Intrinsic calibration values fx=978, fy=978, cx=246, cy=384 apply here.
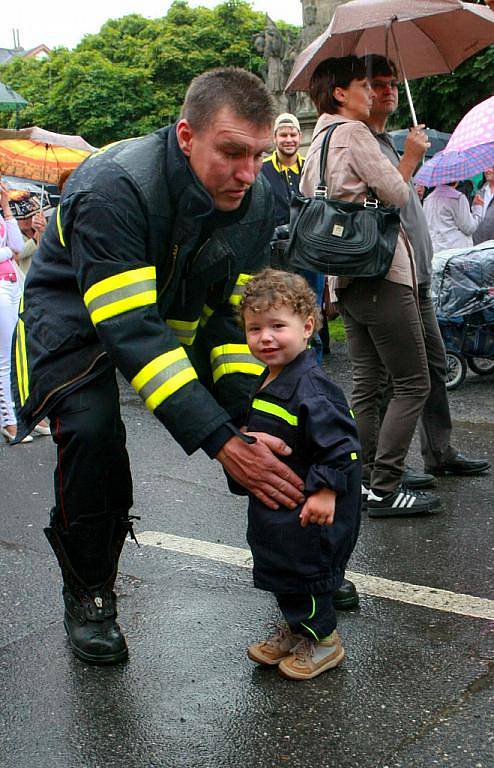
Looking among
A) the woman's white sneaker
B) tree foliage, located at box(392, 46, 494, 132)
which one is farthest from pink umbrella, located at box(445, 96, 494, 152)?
tree foliage, located at box(392, 46, 494, 132)

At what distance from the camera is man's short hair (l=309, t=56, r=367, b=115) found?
4.56 metres

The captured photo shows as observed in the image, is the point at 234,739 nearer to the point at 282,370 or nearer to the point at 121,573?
the point at 282,370

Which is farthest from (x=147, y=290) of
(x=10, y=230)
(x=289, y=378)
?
(x=10, y=230)

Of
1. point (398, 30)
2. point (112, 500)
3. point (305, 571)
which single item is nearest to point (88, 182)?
point (112, 500)

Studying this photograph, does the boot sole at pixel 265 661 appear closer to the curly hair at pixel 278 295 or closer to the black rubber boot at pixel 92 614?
the black rubber boot at pixel 92 614

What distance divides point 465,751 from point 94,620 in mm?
1295

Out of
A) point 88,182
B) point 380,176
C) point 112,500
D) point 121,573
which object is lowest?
point 121,573

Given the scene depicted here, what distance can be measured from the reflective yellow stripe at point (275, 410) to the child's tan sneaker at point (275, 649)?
714mm

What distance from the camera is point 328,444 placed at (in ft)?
9.34

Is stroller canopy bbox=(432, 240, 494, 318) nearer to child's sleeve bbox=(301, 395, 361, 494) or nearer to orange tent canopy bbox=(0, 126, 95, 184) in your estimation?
child's sleeve bbox=(301, 395, 361, 494)

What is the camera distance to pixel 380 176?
4414 millimetres

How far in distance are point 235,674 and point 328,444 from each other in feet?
2.75

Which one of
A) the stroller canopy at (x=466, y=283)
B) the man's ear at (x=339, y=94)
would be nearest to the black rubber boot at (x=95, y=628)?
the man's ear at (x=339, y=94)

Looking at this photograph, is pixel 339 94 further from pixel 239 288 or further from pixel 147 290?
pixel 147 290
